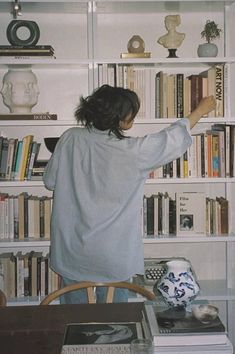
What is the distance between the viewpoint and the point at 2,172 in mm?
2775

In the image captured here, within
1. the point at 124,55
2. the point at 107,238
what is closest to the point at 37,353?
the point at 107,238

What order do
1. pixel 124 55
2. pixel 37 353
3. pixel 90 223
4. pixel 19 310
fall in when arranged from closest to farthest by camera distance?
1. pixel 37 353
2. pixel 19 310
3. pixel 90 223
4. pixel 124 55

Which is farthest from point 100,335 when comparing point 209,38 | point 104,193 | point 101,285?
point 209,38

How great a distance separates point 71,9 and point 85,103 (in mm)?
994

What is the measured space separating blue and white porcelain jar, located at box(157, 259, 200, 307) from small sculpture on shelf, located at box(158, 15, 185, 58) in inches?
65.9

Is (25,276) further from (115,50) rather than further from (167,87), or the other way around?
(115,50)

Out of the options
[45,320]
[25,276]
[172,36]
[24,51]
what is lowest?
[25,276]

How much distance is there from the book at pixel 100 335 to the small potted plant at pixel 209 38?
1.78 meters

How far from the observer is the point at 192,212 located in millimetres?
2832

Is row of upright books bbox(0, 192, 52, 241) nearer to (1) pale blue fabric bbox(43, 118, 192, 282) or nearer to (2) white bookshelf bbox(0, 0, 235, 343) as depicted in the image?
(2) white bookshelf bbox(0, 0, 235, 343)

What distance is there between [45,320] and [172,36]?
183 centimetres

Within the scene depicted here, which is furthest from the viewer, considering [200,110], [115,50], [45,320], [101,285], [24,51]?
[115,50]

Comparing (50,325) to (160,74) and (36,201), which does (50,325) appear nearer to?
(36,201)

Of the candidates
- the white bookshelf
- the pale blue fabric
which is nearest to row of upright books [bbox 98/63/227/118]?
the white bookshelf
